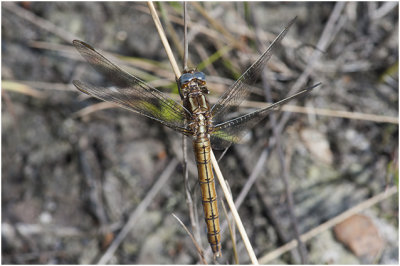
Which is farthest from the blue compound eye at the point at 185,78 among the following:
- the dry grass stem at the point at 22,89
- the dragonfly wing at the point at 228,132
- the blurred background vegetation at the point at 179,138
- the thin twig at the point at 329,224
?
the dry grass stem at the point at 22,89

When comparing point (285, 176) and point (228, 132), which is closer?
point (228, 132)

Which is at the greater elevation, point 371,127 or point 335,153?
point 371,127

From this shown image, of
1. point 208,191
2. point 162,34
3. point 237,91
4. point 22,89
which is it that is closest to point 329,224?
point 208,191

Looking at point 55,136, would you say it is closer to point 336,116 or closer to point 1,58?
point 1,58

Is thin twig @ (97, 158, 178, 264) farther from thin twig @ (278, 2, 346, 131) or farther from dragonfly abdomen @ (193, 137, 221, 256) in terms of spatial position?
thin twig @ (278, 2, 346, 131)

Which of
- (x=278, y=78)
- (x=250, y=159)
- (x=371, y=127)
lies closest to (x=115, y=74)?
(x=250, y=159)

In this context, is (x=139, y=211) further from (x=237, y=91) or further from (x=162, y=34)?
(x=162, y=34)
